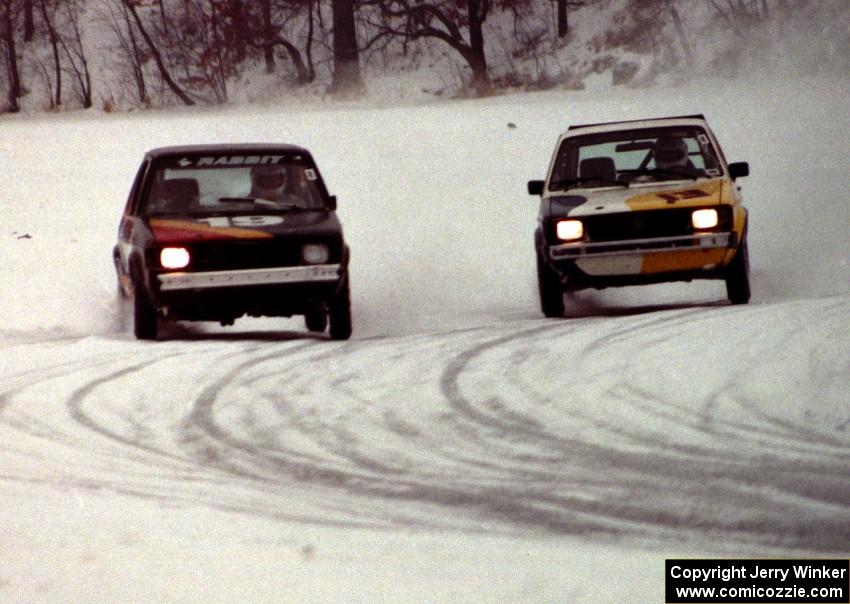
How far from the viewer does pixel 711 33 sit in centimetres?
1520

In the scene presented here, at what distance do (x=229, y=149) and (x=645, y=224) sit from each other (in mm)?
2644

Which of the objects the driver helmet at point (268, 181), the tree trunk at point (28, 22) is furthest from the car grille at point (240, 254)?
the tree trunk at point (28, 22)

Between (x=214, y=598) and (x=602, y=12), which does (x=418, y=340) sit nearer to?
(x=214, y=598)

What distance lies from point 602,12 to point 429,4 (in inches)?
71.9

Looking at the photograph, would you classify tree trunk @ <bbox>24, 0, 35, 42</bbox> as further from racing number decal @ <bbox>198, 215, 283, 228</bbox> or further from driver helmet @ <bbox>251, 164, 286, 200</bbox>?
racing number decal @ <bbox>198, 215, 283, 228</bbox>

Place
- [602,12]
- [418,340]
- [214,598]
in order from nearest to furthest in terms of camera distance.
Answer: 1. [214,598]
2. [418,340]
3. [602,12]

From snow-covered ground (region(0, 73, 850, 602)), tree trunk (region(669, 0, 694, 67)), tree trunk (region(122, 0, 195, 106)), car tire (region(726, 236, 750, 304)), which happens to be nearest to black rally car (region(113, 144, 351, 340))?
snow-covered ground (region(0, 73, 850, 602))

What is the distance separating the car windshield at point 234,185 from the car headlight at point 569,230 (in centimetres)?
151

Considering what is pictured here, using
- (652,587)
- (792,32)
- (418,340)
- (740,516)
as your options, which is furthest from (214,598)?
(792,32)

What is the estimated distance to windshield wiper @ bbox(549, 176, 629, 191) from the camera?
9945 mm

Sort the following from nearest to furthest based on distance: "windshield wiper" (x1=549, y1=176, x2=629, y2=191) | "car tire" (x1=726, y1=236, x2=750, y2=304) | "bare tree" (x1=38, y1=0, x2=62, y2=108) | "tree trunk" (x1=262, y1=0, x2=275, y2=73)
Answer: "car tire" (x1=726, y1=236, x2=750, y2=304)
"windshield wiper" (x1=549, y1=176, x2=629, y2=191)
"bare tree" (x1=38, y1=0, x2=62, y2=108)
"tree trunk" (x1=262, y1=0, x2=275, y2=73)

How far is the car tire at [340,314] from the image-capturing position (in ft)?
30.0

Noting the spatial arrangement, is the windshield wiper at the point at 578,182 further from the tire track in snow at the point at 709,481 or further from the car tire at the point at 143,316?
the tire track in snow at the point at 709,481

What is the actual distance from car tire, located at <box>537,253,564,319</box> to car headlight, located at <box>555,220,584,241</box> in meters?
0.27
